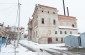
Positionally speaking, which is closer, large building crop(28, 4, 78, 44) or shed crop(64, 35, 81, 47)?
shed crop(64, 35, 81, 47)

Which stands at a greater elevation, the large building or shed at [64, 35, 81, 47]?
the large building

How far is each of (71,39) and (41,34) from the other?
15.8 metres

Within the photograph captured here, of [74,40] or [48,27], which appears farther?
[48,27]

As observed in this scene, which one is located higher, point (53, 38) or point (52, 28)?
point (52, 28)

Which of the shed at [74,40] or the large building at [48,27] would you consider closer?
the shed at [74,40]

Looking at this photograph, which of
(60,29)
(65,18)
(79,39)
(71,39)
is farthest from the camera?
(65,18)

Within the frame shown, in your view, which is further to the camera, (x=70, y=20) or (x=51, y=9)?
(x=70, y=20)

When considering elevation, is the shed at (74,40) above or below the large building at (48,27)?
below

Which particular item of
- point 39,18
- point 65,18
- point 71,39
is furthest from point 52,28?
point 71,39

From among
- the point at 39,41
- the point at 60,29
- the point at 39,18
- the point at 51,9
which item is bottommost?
the point at 39,41

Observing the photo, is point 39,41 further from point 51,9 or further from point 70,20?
point 70,20

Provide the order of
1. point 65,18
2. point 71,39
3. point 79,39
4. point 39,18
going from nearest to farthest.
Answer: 1. point 79,39
2. point 71,39
3. point 39,18
4. point 65,18

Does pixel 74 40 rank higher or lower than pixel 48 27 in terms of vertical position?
lower

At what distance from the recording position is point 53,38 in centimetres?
4906
